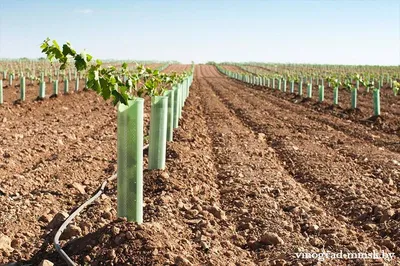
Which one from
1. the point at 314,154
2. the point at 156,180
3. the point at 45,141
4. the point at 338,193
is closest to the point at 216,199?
the point at 156,180

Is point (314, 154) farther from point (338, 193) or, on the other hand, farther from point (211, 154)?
point (338, 193)

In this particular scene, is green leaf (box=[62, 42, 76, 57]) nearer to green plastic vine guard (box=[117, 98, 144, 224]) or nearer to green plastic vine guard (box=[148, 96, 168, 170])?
green plastic vine guard (box=[117, 98, 144, 224])

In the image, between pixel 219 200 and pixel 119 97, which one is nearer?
pixel 119 97

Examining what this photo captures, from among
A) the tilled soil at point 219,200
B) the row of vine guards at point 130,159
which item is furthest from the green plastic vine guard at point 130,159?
the tilled soil at point 219,200

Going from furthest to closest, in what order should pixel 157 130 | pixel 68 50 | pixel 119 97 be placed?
pixel 157 130 → pixel 119 97 → pixel 68 50

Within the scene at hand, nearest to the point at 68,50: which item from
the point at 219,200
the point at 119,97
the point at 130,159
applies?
the point at 119,97

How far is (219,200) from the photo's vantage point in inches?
229

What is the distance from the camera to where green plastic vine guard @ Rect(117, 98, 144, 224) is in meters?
4.20

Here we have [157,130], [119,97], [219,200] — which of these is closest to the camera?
[119,97]

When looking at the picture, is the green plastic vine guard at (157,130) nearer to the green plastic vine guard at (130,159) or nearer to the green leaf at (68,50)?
the green plastic vine guard at (130,159)

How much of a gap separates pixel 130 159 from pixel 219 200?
1.83m

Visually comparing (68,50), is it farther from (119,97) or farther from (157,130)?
(157,130)

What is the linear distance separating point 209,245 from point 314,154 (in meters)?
4.68

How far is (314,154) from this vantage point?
27.7ft
